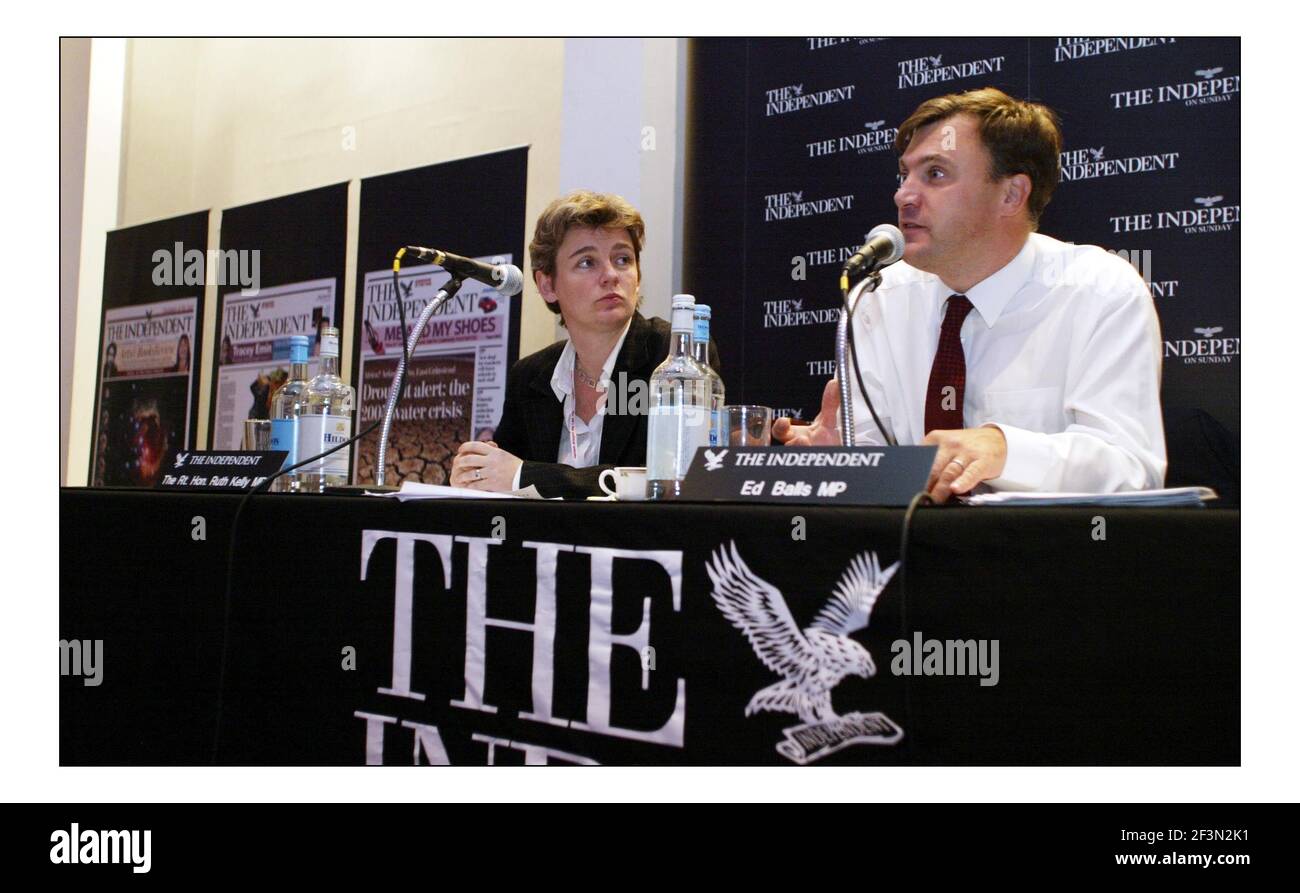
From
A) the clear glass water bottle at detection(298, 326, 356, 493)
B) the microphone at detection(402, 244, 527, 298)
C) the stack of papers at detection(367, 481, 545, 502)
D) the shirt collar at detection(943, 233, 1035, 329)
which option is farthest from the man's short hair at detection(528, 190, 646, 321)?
the stack of papers at detection(367, 481, 545, 502)

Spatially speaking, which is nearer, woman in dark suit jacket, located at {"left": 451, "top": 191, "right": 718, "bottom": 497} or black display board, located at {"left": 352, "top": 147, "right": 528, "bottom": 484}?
woman in dark suit jacket, located at {"left": 451, "top": 191, "right": 718, "bottom": 497}

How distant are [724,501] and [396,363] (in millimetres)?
2821

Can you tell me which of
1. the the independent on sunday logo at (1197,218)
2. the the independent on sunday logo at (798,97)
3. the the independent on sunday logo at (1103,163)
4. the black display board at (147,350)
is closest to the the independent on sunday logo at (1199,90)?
the the independent on sunday logo at (1103,163)

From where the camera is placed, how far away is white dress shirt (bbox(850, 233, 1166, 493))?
1.29 meters

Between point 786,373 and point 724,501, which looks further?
point 786,373

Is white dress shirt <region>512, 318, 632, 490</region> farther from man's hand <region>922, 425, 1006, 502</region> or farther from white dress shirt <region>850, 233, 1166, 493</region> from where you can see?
man's hand <region>922, 425, 1006, 502</region>

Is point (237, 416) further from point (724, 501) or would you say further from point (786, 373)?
point (724, 501)

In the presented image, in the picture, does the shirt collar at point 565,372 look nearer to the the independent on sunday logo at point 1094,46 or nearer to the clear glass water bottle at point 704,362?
the clear glass water bottle at point 704,362

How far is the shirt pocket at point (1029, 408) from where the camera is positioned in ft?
5.30

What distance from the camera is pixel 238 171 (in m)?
4.19

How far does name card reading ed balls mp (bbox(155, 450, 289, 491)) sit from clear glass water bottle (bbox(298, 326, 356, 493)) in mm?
55

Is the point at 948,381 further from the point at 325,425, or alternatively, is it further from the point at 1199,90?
the point at 1199,90
